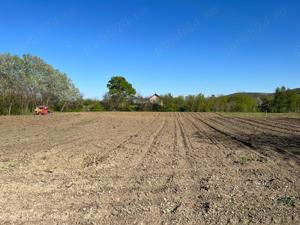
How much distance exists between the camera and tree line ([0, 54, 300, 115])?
60000 mm

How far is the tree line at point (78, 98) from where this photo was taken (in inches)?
2362

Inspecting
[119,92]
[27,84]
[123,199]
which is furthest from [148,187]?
[119,92]

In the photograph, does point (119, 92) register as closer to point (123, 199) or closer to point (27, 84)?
point (27, 84)

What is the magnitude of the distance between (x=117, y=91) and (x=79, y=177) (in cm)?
10045

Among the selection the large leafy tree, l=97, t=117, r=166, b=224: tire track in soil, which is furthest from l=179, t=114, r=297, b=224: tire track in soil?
the large leafy tree

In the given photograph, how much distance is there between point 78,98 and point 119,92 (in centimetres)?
2670

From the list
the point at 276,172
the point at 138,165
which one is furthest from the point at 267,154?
the point at 138,165

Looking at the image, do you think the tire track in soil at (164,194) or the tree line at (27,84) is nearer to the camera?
the tire track in soil at (164,194)

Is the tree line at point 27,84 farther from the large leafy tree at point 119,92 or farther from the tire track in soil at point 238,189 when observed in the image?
the tire track in soil at point 238,189

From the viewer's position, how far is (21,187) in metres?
8.00

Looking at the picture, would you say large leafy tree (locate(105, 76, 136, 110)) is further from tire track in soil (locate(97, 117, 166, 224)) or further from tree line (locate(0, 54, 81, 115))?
tire track in soil (locate(97, 117, 166, 224))

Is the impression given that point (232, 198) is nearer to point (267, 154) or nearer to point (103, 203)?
point (103, 203)

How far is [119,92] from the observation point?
109062 millimetres

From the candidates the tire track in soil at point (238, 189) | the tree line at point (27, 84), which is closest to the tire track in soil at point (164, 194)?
the tire track in soil at point (238, 189)
